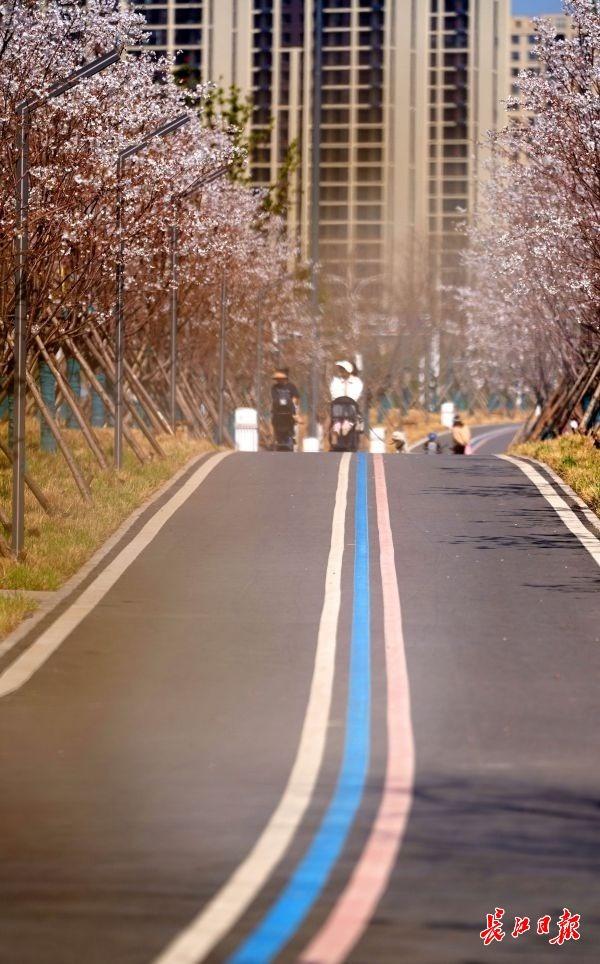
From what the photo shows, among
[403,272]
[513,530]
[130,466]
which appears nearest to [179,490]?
[130,466]

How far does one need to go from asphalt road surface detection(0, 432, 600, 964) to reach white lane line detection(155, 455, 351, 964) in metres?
0.02

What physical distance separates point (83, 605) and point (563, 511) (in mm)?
9116

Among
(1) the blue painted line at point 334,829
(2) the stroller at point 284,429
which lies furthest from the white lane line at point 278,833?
(2) the stroller at point 284,429

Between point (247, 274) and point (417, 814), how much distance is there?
56.0m

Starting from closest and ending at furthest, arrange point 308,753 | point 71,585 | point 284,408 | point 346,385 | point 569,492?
point 308,753 < point 71,585 < point 569,492 < point 346,385 < point 284,408

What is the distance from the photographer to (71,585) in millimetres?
19609

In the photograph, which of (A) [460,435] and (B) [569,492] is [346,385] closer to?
(A) [460,435]

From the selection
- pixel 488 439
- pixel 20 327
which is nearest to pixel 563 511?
pixel 20 327

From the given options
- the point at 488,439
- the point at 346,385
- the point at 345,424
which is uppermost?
the point at 346,385

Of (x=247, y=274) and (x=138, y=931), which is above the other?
(x=247, y=274)

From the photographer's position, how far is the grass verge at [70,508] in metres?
19.8

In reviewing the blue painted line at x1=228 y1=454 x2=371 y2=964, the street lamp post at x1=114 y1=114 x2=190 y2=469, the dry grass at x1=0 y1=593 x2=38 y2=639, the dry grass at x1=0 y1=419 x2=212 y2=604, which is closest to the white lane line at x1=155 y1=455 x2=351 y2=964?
the blue painted line at x1=228 y1=454 x2=371 y2=964

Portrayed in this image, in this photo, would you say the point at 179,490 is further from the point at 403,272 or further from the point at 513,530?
the point at 403,272

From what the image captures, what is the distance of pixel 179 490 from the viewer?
28.1 meters
